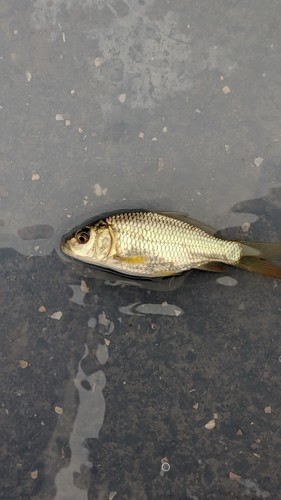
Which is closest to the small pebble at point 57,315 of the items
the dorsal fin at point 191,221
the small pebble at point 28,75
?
the dorsal fin at point 191,221

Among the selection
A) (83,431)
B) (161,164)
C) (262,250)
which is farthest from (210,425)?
(161,164)

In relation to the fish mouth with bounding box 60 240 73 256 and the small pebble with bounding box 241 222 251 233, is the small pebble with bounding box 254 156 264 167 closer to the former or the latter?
→ the small pebble with bounding box 241 222 251 233

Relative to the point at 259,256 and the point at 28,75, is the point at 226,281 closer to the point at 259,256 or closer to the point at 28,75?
the point at 259,256

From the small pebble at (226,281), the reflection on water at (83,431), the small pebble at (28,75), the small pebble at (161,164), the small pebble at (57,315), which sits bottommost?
the reflection on water at (83,431)

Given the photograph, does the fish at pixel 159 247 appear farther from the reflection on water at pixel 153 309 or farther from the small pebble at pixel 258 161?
the small pebble at pixel 258 161

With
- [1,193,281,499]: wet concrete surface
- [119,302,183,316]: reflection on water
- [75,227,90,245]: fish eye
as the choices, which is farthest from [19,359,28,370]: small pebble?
[75,227,90,245]: fish eye
